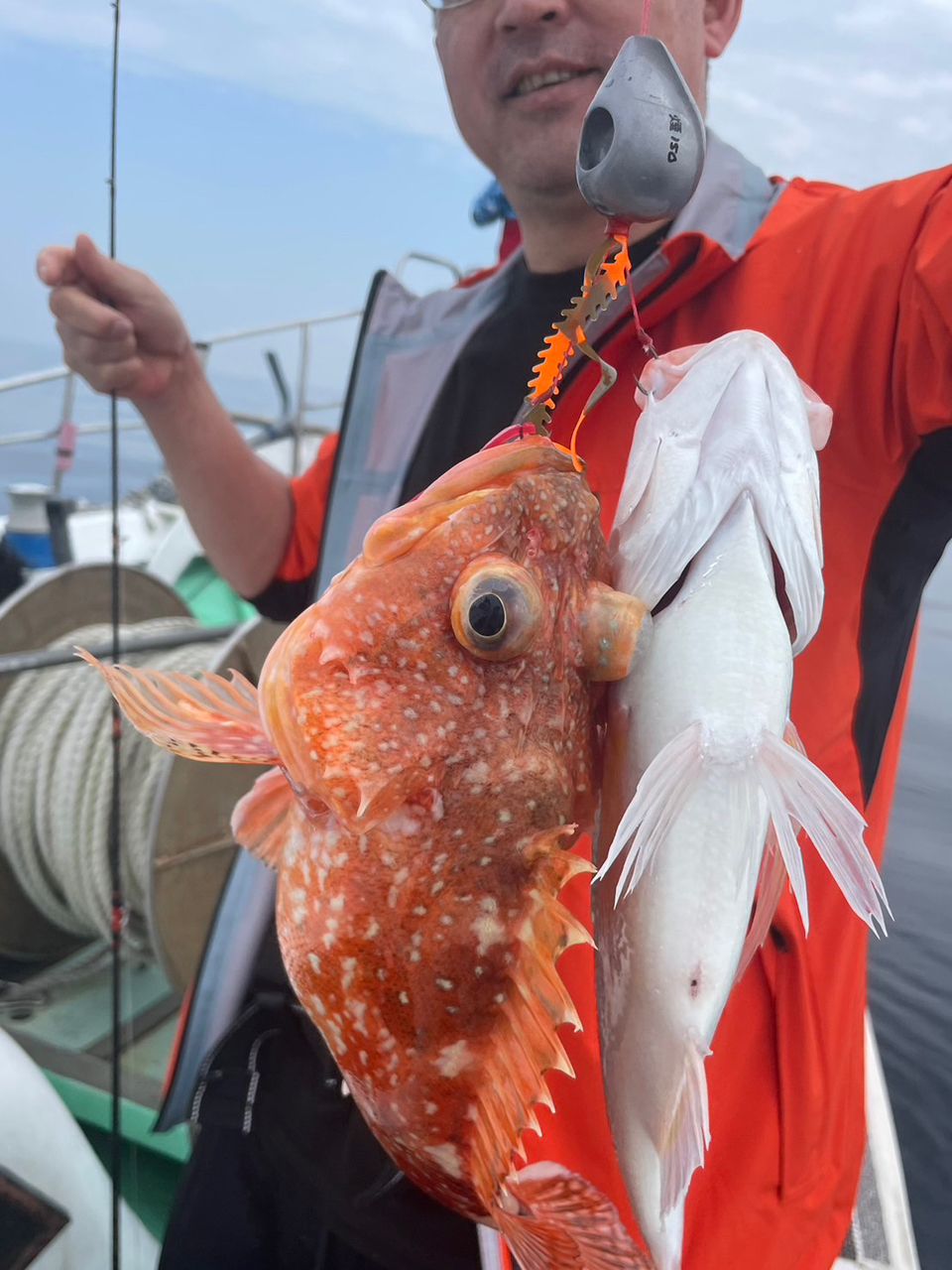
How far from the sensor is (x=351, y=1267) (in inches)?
63.9

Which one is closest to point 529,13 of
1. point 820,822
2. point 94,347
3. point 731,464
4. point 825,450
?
point 825,450

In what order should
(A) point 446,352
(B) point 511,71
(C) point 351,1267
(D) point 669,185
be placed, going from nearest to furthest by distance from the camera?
(D) point 669,185, (B) point 511,71, (C) point 351,1267, (A) point 446,352

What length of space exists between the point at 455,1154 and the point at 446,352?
1.43m

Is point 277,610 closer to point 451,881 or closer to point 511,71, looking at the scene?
point 511,71

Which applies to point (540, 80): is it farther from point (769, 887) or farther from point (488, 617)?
point (769, 887)

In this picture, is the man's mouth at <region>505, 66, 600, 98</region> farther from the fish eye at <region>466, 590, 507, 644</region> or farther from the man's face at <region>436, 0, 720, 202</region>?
the fish eye at <region>466, 590, 507, 644</region>

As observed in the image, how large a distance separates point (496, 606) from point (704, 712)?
220 millimetres

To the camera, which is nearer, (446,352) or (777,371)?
(777,371)

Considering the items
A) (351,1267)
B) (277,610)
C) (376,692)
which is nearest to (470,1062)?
(376,692)

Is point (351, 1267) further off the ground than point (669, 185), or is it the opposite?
point (669, 185)

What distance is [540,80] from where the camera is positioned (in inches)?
55.9

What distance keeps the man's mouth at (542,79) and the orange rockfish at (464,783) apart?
0.83 meters

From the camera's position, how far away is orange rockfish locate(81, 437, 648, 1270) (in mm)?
873

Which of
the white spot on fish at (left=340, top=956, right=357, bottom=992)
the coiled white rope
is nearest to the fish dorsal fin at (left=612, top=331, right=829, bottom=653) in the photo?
the white spot on fish at (left=340, top=956, right=357, bottom=992)
